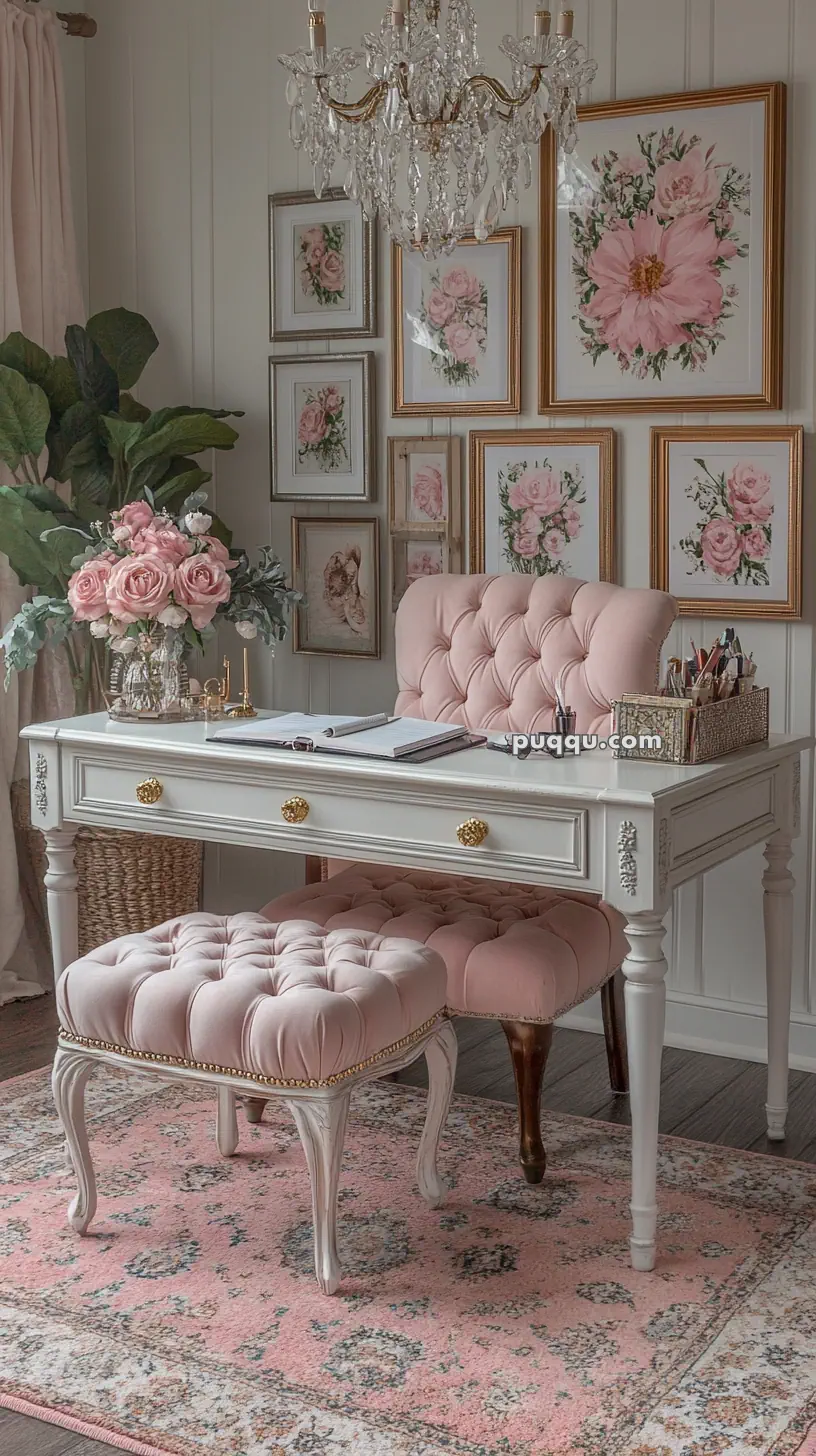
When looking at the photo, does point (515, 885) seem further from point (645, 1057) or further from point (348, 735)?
point (645, 1057)

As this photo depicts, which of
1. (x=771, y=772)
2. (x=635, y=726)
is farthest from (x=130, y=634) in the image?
(x=771, y=772)

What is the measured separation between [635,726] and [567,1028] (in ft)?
4.65

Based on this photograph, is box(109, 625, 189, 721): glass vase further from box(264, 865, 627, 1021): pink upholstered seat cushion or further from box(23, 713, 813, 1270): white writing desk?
box(264, 865, 627, 1021): pink upholstered seat cushion

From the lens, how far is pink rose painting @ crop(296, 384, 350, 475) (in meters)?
4.21

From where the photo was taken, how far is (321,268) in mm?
4188

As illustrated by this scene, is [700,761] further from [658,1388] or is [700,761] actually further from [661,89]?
[661,89]

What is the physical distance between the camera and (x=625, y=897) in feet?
8.29

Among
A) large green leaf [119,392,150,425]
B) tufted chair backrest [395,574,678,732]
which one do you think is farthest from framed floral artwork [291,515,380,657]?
tufted chair backrest [395,574,678,732]

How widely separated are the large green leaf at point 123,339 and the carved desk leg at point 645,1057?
2340mm

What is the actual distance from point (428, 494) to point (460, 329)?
423 millimetres

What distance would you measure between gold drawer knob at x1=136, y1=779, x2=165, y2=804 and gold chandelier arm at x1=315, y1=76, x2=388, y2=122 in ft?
4.13

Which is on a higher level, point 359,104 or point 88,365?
point 359,104

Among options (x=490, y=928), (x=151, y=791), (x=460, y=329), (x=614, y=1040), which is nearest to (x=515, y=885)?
(x=490, y=928)

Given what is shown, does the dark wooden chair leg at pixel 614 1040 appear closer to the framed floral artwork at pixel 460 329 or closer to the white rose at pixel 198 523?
the white rose at pixel 198 523
